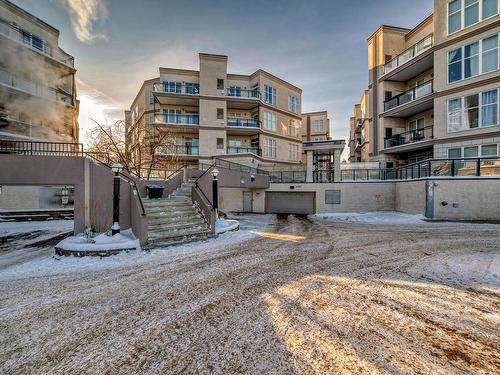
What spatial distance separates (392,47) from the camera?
23.1m

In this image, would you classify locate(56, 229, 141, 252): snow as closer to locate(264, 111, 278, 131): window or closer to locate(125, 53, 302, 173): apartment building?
locate(125, 53, 302, 173): apartment building

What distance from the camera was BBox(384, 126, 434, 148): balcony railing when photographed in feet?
63.7

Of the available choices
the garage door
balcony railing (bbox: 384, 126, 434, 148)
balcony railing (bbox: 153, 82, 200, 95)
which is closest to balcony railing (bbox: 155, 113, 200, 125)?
balcony railing (bbox: 153, 82, 200, 95)

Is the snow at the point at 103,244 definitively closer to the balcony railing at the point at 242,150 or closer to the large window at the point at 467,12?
the balcony railing at the point at 242,150

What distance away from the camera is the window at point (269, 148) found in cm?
2842

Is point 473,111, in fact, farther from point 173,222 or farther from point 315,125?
point 315,125

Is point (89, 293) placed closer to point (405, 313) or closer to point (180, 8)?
point (405, 313)

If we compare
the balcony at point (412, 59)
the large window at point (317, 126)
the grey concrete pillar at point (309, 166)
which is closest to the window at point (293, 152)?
the grey concrete pillar at point (309, 166)

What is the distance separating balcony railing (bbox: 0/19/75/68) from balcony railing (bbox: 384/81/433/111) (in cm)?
3269

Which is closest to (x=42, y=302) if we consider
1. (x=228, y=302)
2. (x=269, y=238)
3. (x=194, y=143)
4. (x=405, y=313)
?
(x=228, y=302)

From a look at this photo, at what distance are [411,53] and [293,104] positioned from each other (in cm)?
1446

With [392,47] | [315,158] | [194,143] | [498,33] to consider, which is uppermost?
[392,47]

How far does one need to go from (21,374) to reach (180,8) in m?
15.7

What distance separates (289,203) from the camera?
22.3 metres
